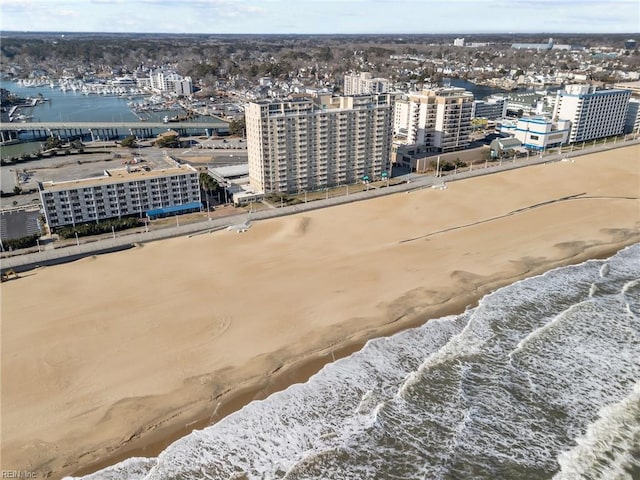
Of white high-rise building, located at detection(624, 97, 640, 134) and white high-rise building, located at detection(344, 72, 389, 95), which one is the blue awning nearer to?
white high-rise building, located at detection(344, 72, 389, 95)

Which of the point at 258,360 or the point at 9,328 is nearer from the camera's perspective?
the point at 258,360

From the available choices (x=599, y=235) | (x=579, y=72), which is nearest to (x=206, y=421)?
(x=599, y=235)

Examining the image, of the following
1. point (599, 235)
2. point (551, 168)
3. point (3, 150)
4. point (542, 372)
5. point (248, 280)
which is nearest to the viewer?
point (542, 372)

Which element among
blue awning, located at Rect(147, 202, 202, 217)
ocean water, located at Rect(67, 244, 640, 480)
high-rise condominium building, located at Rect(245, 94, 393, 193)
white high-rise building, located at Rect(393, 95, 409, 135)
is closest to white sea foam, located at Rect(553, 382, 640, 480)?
ocean water, located at Rect(67, 244, 640, 480)

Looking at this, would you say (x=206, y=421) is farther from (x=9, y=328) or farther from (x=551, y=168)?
(x=551, y=168)

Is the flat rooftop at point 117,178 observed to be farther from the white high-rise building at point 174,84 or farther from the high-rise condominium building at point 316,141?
the white high-rise building at point 174,84
